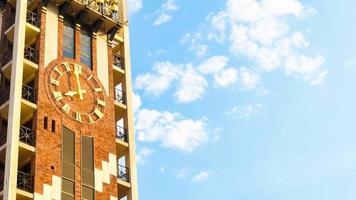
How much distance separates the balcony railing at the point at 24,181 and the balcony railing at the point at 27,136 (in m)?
2.23

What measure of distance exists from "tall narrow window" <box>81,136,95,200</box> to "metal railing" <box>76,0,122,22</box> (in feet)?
38.2

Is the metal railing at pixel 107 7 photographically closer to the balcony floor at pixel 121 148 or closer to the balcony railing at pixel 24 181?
the balcony floor at pixel 121 148

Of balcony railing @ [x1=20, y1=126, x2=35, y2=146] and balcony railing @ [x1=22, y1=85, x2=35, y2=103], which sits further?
balcony railing @ [x1=22, y1=85, x2=35, y2=103]

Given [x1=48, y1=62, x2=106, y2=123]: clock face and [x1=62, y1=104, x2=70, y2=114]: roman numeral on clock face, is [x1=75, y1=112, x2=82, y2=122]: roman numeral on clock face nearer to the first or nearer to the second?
[x1=48, y1=62, x2=106, y2=123]: clock face

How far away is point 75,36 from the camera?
184 feet

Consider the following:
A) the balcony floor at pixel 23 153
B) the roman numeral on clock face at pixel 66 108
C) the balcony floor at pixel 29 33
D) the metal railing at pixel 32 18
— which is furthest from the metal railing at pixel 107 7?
the balcony floor at pixel 23 153

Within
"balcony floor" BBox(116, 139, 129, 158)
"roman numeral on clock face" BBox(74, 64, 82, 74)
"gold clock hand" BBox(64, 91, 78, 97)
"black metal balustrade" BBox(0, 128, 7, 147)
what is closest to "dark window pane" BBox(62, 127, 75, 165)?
"gold clock hand" BBox(64, 91, 78, 97)

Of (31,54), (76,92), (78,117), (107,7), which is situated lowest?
(78,117)

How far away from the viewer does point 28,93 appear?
5016 centimetres

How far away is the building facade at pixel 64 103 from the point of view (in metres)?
47.4

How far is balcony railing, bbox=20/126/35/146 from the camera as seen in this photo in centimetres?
4791

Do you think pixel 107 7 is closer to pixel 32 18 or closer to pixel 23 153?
pixel 32 18

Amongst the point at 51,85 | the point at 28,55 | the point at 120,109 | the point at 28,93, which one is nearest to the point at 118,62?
the point at 120,109

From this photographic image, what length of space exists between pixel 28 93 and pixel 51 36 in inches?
222
